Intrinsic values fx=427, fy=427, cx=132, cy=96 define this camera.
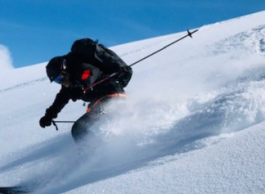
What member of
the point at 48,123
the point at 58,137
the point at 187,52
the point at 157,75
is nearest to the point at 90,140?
the point at 48,123

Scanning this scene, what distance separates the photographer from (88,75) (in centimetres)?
490

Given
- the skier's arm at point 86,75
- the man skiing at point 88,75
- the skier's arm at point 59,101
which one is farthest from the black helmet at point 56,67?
the skier's arm at point 59,101

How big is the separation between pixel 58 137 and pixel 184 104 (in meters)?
1.80

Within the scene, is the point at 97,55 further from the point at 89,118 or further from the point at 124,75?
the point at 89,118

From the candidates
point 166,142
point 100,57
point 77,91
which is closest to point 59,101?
point 77,91

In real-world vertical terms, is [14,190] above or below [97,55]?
below

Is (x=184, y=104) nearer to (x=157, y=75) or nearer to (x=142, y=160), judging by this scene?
(x=142, y=160)

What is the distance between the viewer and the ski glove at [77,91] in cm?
489

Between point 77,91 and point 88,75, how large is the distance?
232 mm

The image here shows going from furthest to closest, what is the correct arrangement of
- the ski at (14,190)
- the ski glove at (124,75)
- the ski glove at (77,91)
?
A: the ski glove at (124,75)
the ski glove at (77,91)
the ski at (14,190)

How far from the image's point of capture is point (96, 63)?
5102 millimetres

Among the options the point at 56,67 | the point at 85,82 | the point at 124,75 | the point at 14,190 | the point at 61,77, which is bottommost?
the point at 14,190

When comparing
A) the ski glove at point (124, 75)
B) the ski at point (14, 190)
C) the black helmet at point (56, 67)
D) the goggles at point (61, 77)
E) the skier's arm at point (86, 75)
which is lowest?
the ski at point (14, 190)

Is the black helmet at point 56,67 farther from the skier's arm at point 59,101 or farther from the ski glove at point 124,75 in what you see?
the ski glove at point 124,75
